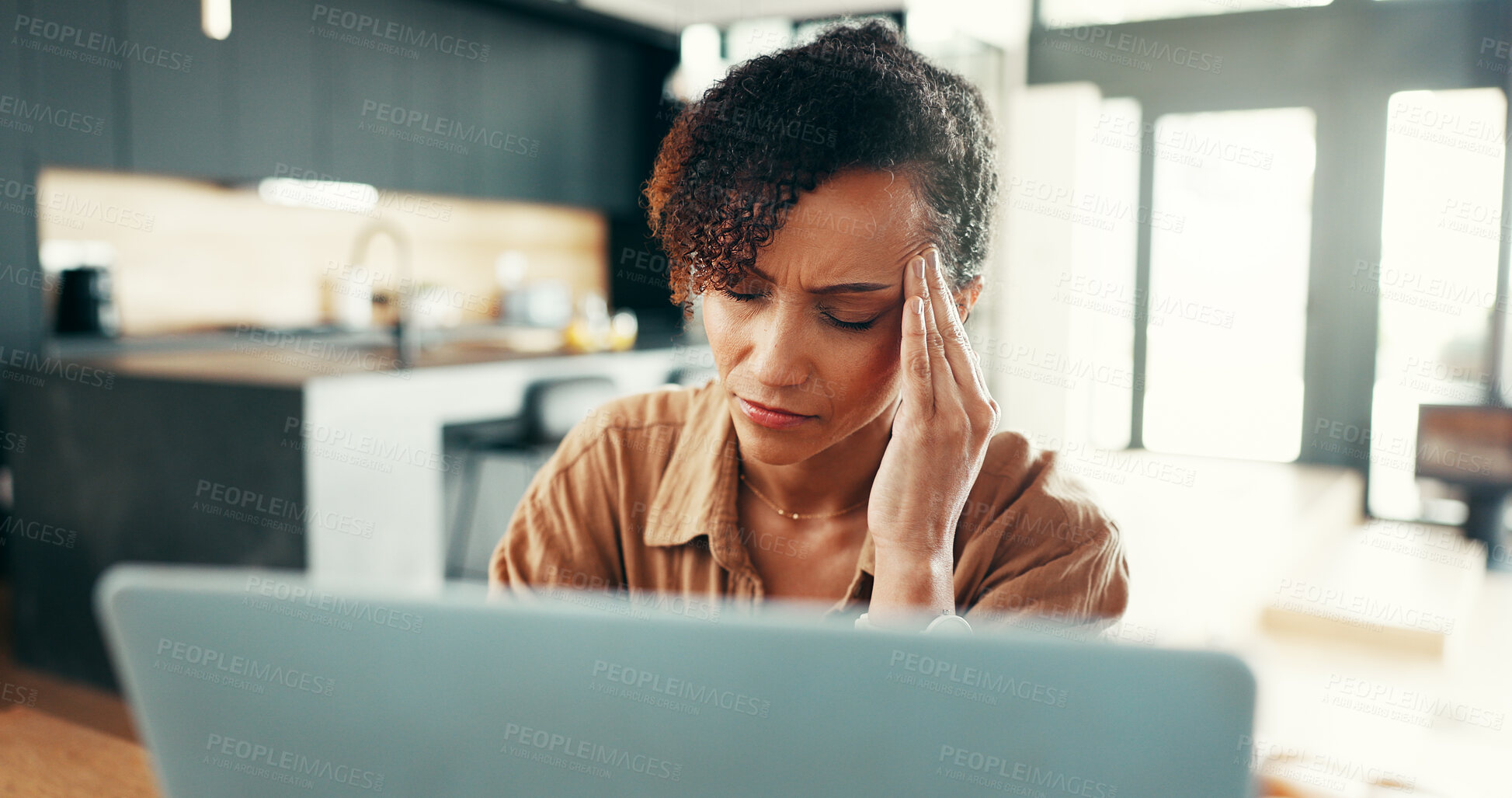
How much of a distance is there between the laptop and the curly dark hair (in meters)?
0.50

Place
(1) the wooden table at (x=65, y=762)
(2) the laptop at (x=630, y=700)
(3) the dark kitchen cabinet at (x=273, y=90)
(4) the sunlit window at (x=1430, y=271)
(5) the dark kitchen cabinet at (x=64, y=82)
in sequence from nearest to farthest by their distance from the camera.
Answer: (2) the laptop at (x=630, y=700)
(1) the wooden table at (x=65, y=762)
(5) the dark kitchen cabinet at (x=64, y=82)
(3) the dark kitchen cabinet at (x=273, y=90)
(4) the sunlit window at (x=1430, y=271)

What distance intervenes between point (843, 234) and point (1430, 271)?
5.25m

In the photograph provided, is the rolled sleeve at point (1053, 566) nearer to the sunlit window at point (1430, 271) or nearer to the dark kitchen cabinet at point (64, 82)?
the dark kitchen cabinet at point (64, 82)

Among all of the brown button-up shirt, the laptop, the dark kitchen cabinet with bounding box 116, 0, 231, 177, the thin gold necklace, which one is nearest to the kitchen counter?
the dark kitchen cabinet with bounding box 116, 0, 231, 177

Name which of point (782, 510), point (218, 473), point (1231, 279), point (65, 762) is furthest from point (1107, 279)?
point (65, 762)

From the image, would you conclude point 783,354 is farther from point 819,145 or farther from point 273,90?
point 273,90

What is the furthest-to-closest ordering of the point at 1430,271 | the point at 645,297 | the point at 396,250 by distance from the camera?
the point at 645,297 < the point at 396,250 < the point at 1430,271

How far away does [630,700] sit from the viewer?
→ 0.38 meters

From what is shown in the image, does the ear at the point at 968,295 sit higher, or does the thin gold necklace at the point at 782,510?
the ear at the point at 968,295

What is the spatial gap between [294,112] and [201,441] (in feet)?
6.85

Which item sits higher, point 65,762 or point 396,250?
point 396,250

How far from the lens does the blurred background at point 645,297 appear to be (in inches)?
111

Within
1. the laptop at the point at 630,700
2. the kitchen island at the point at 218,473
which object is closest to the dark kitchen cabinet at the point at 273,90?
the kitchen island at the point at 218,473

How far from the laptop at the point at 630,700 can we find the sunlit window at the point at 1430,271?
5.37 m
